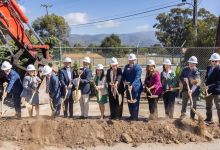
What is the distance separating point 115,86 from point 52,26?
4776 cm

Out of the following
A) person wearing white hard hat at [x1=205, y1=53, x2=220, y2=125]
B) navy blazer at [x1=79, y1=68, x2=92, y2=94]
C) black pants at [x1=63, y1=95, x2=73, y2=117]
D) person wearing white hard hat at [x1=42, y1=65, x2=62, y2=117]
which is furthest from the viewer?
black pants at [x1=63, y1=95, x2=73, y2=117]

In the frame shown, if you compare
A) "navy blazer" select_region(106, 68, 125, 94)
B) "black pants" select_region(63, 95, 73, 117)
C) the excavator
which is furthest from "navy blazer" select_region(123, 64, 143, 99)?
the excavator

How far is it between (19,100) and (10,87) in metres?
0.67

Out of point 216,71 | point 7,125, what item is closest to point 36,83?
point 7,125

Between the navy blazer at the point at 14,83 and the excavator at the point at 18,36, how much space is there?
2.64 metres

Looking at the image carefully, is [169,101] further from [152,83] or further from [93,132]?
[93,132]

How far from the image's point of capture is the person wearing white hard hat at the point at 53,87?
9.88 metres

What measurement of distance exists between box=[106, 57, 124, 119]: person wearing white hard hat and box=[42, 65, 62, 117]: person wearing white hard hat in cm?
133

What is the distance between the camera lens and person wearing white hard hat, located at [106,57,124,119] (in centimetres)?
996

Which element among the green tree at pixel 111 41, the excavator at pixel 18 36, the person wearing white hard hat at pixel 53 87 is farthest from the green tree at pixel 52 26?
the person wearing white hard hat at pixel 53 87

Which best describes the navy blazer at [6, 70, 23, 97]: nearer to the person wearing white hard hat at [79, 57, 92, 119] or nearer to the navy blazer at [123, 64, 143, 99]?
the person wearing white hard hat at [79, 57, 92, 119]

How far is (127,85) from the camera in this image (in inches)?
390

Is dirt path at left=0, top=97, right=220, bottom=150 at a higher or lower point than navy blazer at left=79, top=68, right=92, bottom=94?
lower

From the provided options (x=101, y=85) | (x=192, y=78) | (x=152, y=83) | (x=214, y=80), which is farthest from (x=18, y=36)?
(x=214, y=80)
